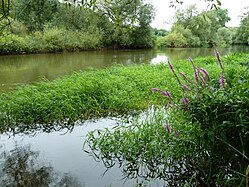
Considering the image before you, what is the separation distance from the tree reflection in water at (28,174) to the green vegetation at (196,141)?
0.58 metres

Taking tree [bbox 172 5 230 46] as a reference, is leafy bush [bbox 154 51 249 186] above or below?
below

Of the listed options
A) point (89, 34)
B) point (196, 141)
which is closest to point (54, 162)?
point (196, 141)

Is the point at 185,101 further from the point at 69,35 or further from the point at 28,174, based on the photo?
the point at 69,35

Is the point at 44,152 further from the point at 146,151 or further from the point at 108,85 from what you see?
the point at 108,85

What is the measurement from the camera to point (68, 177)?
3.15m

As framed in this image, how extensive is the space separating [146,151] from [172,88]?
11.9ft

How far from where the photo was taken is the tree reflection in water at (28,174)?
301 cm

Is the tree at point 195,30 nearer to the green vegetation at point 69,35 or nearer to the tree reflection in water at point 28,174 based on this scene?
the green vegetation at point 69,35

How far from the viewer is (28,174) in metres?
3.17

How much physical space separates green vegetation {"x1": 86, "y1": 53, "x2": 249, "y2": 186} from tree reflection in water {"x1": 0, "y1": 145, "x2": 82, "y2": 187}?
0.58 metres

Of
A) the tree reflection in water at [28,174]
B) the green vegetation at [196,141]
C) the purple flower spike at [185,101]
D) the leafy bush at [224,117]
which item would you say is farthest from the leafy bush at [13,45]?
the leafy bush at [224,117]

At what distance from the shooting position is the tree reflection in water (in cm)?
301

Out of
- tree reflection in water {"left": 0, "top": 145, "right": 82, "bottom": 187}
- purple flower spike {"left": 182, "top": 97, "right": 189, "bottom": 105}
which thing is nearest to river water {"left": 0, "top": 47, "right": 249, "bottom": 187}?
tree reflection in water {"left": 0, "top": 145, "right": 82, "bottom": 187}

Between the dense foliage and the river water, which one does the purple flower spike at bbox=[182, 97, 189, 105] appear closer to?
the river water
